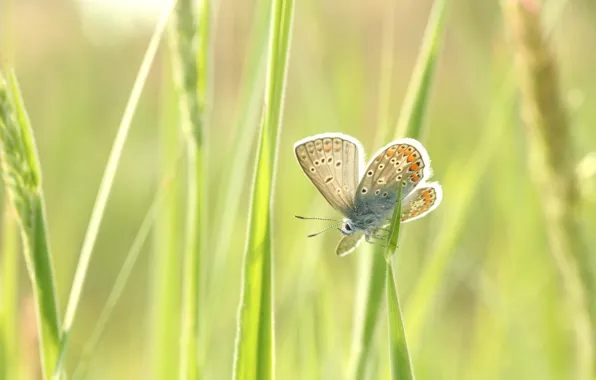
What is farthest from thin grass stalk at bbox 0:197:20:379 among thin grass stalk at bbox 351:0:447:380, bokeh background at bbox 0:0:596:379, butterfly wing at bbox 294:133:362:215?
thin grass stalk at bbox 351:0:447:380

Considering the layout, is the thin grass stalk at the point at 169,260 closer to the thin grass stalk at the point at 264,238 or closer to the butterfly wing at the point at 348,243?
the butterfly wing at the point at 348,243

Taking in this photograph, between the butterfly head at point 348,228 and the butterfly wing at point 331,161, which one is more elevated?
Result: the butterfly wing at point 331,161

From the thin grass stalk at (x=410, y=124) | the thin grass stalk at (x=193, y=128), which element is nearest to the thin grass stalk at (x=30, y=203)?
the thin grass stalk at (x=193, y=128)

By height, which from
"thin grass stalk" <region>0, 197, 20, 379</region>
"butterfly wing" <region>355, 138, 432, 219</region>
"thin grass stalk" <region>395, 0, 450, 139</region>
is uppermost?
"thin grass stalk" <region>395, 0, 450, 139</region>

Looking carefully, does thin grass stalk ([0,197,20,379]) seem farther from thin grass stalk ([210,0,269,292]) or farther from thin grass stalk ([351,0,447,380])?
thin grass stalk ([351,0,447,380])

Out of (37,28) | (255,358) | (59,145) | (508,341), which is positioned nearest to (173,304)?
(255,358)

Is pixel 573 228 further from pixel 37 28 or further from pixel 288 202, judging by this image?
pixel 37 28
